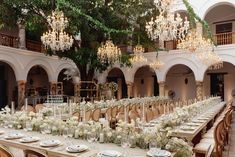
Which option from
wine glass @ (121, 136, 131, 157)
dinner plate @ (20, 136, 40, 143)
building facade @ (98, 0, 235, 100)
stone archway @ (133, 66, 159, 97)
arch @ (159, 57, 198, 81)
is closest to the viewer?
wine glass @ (121, 136, 131, 157)

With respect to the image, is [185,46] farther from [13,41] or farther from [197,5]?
[13,41]

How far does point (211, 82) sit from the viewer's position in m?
20.1

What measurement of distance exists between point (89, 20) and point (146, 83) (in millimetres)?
10403

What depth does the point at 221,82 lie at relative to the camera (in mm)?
19812

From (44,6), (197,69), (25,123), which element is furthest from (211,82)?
(25,123)

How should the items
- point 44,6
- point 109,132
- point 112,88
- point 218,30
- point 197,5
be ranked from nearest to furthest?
1. point 109,132
2. point 44,6
3. point 112,88
4. point 197,5
5. point 218,30

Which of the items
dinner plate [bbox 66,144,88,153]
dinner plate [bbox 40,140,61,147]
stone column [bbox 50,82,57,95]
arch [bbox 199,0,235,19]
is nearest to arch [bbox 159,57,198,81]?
arch [bbox 199,0,235,19]

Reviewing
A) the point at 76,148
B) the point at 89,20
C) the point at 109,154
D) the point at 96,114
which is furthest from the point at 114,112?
the point at 109,154

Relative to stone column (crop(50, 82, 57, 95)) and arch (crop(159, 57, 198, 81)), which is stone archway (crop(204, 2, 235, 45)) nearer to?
arch (crop(159, 57, 198, 81))

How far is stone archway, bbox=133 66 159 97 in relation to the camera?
22188mm

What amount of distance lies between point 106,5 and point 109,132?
10.9 meters

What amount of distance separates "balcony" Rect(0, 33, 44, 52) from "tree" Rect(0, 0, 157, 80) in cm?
233

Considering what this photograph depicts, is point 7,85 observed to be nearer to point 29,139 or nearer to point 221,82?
point 221,82

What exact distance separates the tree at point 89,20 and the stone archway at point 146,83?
701 cm
